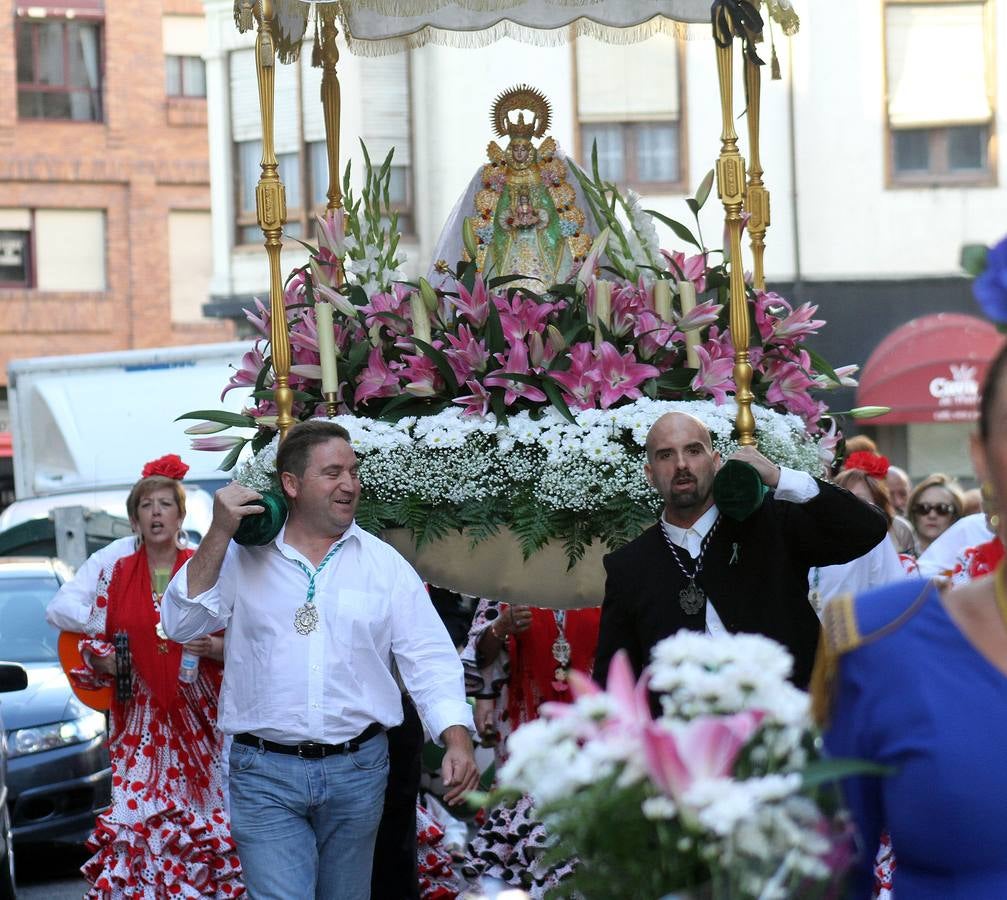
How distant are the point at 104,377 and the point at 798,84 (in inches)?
397

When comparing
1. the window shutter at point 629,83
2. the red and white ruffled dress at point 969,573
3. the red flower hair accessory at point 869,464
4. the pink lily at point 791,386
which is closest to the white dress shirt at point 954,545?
the red and white ruffled dress at point 969,573

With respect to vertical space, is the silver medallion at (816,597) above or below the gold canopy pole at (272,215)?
below

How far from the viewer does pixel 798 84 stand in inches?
936

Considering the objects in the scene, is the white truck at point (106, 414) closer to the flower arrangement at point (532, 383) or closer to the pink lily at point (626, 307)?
the flower arrangement at point (532, 383)

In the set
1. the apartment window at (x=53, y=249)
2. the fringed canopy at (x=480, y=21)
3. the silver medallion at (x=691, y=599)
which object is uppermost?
the apartment window at (x=53, y=249)

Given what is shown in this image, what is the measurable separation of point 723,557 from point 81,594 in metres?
3.67

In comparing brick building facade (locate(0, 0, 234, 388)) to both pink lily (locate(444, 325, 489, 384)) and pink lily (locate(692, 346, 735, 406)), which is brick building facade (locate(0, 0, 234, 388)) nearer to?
pink lily (locate(444, 325, 489, 384))

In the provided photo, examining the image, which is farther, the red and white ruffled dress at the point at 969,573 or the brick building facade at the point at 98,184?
the brick building facade at the point at 98,184

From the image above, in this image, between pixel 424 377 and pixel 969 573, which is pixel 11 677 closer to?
pixel 424 377

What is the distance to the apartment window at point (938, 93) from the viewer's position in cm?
2389

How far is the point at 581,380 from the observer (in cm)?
679

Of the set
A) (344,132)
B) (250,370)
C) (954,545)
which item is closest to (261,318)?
(250,370)

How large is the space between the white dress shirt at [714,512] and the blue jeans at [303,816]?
1088mm

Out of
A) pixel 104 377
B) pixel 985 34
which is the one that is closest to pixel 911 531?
pixel 104 377
